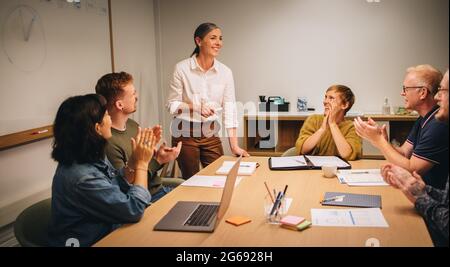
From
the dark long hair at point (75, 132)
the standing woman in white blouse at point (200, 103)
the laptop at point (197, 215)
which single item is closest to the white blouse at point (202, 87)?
the standing woman in white blouse at point (200, 103)

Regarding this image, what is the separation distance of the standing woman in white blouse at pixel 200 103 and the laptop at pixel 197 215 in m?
1.47

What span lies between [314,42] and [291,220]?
10.9 ft

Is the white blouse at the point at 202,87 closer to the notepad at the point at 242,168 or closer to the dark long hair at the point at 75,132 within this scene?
the notepad at the point at 242,168

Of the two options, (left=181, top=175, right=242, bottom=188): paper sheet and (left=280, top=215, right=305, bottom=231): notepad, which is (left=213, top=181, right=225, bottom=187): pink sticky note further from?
(left=280, top=215, right=305, bottom=231): notepad

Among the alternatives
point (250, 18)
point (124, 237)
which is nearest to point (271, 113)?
point (250, 18)

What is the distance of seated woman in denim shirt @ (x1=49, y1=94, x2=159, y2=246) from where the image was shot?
161cm

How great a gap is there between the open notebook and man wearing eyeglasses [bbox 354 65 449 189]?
0.31 meters

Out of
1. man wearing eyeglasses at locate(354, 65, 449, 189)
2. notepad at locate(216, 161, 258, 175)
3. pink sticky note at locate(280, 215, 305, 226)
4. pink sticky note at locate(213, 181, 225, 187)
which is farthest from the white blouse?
pink sticky note at locate(280, 215, 305, 226)

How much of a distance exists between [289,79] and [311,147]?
6.46ft

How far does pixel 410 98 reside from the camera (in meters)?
2.24

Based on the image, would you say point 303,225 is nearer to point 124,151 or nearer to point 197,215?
point 197,215

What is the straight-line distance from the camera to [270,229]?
1.57m

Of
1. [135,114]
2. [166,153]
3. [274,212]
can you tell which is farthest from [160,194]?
[135,114]

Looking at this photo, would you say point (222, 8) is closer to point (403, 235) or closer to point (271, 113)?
point (271, 113)
